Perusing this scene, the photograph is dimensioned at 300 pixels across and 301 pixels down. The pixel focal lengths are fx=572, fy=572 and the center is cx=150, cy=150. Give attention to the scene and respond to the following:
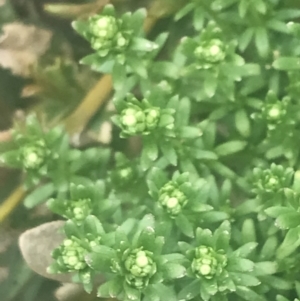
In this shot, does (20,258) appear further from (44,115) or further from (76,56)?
(76,56)

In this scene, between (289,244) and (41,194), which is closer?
(289,244)

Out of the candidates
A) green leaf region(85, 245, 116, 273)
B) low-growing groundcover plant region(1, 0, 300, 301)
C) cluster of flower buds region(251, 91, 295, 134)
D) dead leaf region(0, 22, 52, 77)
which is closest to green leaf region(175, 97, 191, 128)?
low-growing groundcover plant region(1, 0, 300, 301)

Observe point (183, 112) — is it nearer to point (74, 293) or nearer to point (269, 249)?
point (269, 249)

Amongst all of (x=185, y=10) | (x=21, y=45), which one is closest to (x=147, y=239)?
(x=185, y=10)

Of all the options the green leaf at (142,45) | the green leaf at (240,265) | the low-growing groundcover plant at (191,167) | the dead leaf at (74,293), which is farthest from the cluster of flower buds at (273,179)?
the dead leaf at (74,293)

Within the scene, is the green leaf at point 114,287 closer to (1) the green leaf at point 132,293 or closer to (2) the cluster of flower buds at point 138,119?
(1) the green leaf at point 132,293
